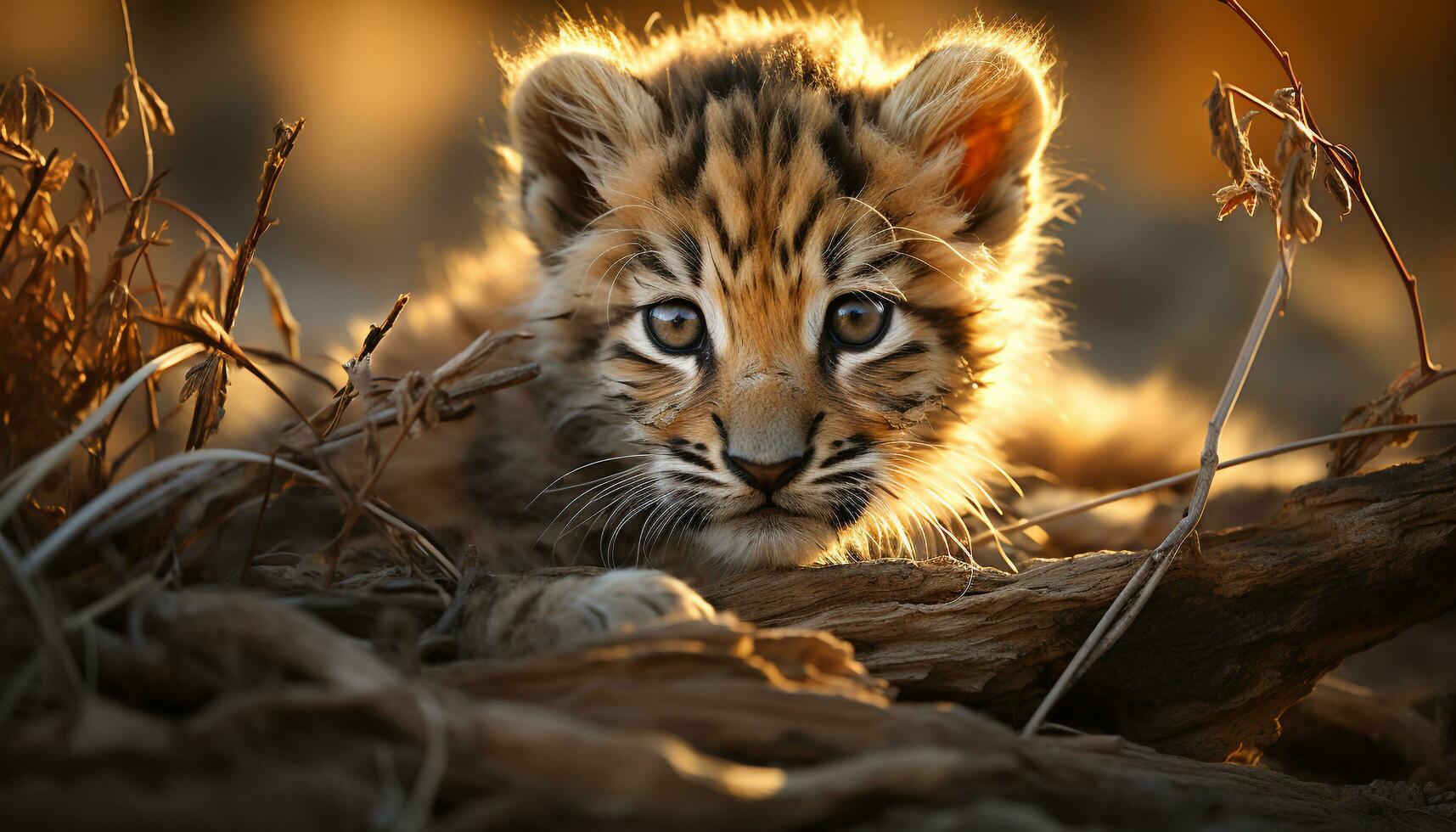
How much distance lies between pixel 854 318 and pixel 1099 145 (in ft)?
14.6

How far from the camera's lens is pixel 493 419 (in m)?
2.81

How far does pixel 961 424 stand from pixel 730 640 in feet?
4.82

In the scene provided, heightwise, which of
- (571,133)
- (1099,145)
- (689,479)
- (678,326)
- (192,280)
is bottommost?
(689,479)

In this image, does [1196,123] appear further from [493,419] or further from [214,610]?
[214,610]

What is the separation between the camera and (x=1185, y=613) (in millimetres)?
1931

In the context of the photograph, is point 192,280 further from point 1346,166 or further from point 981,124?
point 1346,166

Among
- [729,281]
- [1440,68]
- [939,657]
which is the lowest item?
[939,657]

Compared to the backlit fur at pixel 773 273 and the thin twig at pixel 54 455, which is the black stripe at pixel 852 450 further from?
the thin twig at pixel 54 455

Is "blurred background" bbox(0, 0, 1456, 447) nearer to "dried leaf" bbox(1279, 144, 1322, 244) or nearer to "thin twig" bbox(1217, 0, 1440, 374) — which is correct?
"thin twig" bbox(1217, 0, 1440, 374)

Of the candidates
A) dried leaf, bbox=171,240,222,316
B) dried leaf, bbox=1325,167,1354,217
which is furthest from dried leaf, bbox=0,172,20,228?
dried leaf, bbox=1325,167,1354,217

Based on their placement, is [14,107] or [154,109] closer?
[14,107]

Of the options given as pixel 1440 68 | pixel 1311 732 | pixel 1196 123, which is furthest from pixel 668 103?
pixel 1440 68

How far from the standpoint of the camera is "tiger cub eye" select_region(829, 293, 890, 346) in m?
2.43

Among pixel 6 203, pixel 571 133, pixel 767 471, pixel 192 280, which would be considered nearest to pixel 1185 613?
pixel 767 471
